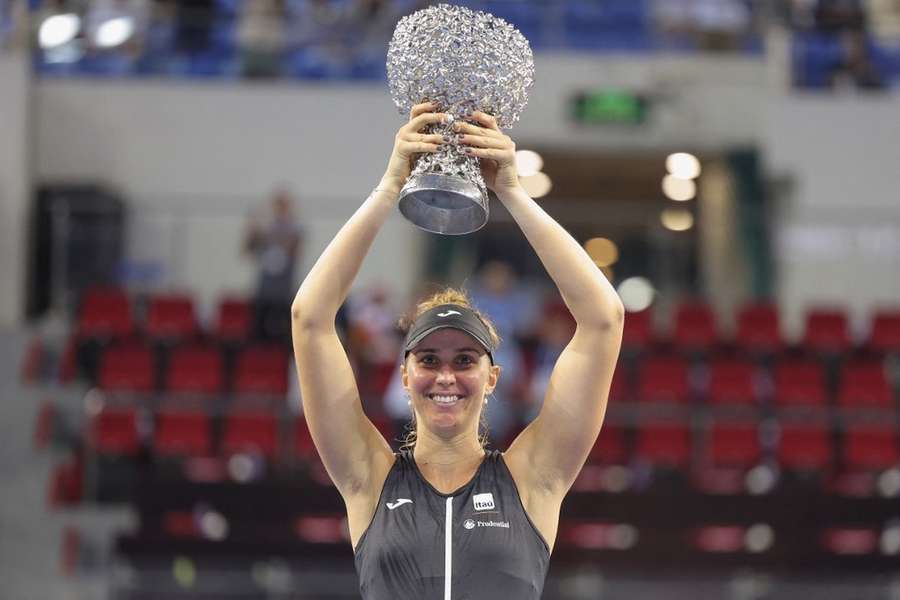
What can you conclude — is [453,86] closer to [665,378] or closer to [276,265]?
[665,378]

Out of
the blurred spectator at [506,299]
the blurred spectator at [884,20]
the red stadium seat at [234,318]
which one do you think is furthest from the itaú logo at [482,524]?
the blurred spectator at [884,20]

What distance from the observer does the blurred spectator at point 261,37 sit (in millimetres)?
13102

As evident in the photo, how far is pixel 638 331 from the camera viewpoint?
11203 mm

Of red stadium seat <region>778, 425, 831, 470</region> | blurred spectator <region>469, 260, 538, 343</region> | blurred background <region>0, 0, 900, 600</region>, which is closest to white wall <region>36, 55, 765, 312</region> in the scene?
blurred background <region>0, 0, 900, 600</region>

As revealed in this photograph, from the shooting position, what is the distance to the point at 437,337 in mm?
3422

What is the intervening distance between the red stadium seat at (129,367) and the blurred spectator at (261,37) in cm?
344

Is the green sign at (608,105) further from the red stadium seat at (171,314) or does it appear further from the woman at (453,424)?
the woman at (453,424)

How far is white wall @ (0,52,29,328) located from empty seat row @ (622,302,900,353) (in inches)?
198

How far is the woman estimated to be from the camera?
333 centimetres

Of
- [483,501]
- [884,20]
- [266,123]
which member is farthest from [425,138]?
[884,20]

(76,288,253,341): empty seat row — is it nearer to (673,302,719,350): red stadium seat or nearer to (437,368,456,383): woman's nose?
(673,302,719,350): red stadium seat

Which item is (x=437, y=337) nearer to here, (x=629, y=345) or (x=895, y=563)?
(x=895, y=563)

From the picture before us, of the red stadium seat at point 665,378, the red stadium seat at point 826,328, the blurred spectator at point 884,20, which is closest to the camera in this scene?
the red stadium seat at point 665,378

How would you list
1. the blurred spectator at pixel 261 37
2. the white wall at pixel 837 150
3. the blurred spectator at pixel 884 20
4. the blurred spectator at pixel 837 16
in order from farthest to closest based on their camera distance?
the blurred spectator at pixel 884 20, the white wall at pixel 837 150, the blurred spectator at pixel 837 16, the blurred spectator at pixel 261 37
